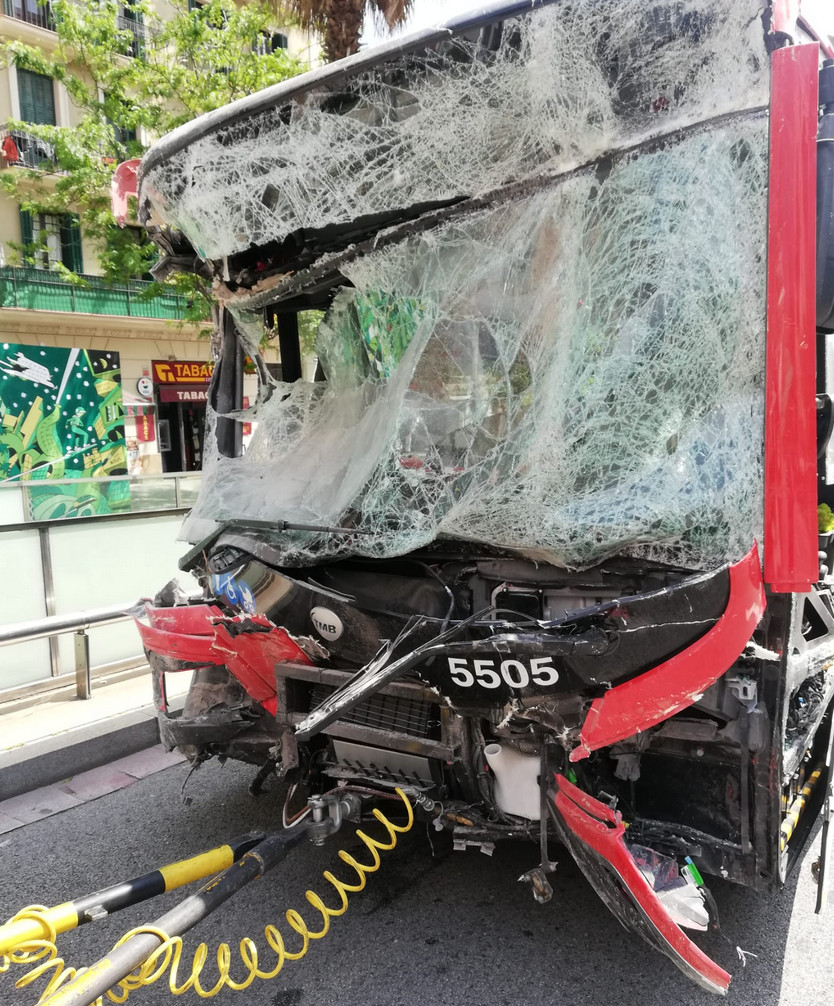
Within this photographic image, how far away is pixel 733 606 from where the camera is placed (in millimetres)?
2215

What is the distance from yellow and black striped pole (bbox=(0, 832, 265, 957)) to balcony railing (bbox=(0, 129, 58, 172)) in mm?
20379

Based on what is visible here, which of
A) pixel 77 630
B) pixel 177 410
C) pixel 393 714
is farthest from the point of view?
pixel 177 410

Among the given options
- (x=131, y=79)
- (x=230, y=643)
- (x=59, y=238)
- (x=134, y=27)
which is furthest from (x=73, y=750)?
(x=59, y=238)

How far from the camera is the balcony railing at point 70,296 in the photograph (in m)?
19.9

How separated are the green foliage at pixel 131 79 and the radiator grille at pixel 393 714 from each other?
10.2m

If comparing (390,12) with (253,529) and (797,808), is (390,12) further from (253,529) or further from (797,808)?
(797,808)

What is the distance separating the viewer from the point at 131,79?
12.6m

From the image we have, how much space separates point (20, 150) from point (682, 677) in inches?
940

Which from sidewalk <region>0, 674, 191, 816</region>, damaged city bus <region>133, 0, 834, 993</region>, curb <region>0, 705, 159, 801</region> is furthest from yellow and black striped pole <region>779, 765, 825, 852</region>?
curb <region>0, 705, 159, 801</region>

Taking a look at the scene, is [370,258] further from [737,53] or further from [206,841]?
[206,841]

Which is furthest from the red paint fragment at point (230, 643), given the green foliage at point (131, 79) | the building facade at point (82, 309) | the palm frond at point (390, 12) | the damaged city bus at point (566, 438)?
the building facade at point (82, 309)

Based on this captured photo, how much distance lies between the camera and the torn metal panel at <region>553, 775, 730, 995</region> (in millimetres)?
2354

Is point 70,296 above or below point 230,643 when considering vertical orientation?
above

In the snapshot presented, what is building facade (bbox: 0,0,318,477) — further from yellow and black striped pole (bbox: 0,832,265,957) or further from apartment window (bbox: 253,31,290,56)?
yellow and black striped pole (bbox: 0,832,265,957)
